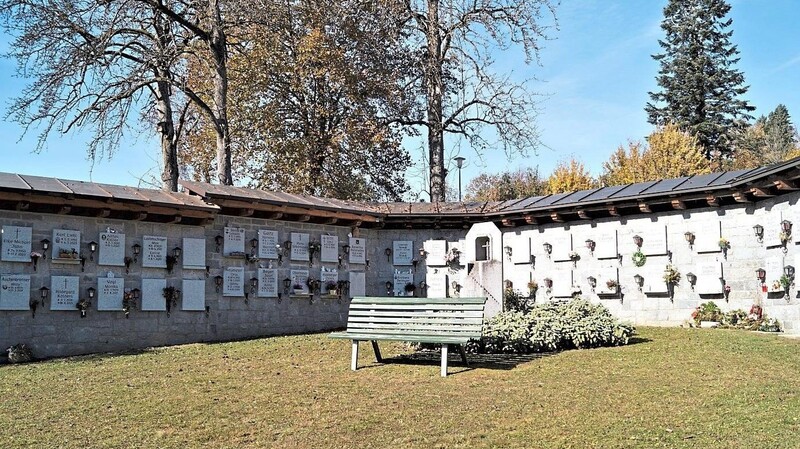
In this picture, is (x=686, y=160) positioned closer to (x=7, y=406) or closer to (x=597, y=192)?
(x=597, y=192)

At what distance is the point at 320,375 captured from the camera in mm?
8047

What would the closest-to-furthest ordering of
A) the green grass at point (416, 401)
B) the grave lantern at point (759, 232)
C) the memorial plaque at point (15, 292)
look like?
the green grass at point (416, 401)
the memorial plaque at point (15, 292)
the grave lantern at point (759, 232)

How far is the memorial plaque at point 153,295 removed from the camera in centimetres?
1119

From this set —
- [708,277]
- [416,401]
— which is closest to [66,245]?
[416,401]

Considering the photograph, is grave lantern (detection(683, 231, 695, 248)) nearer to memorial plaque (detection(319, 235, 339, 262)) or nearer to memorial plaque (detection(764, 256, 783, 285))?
memorial plaque (detection(764, 256, 783, 285))

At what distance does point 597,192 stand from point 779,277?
154 inches

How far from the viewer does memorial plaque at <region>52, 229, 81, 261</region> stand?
10.3 meters

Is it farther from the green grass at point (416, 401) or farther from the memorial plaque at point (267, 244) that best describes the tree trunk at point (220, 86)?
the green grass at point (416, 401)

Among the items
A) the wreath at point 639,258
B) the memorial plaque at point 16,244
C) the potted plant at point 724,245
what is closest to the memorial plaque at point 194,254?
the memorial plaque at point 16,244

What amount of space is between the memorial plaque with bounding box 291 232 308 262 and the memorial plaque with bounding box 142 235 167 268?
2.60 meters

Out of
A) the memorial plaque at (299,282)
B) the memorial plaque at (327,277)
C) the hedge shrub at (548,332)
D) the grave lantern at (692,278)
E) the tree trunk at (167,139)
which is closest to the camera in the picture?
the hedge shrub at (548,332)

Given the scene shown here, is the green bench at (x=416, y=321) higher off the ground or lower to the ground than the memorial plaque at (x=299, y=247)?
lower

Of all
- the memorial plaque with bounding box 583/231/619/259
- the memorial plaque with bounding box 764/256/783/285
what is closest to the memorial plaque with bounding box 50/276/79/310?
the memorial plaque with bounding box 583/231/619/259

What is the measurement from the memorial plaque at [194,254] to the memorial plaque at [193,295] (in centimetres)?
25
